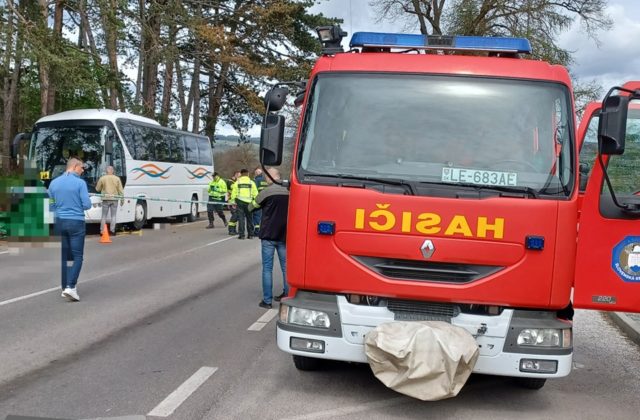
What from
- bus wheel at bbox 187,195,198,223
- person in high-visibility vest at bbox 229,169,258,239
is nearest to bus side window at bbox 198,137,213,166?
bus wheel at bbox 187,195,198,223

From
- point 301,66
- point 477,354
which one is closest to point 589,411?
point 477,354

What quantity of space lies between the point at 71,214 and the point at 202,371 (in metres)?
3.97

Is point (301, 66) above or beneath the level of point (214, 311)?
above

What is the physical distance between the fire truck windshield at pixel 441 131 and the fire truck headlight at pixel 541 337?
3.34ft

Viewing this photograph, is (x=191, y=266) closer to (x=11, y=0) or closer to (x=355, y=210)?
(x=355, y=210)

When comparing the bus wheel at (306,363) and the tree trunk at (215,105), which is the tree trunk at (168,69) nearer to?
the tree trunk at (215,105)

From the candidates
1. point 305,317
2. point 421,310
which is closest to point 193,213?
point 305,317

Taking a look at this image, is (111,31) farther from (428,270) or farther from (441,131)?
(428,270)

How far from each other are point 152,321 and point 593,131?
5.17m

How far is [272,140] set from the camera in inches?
214

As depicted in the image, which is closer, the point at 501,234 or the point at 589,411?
the point at 501,234

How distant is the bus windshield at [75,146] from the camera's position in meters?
19.7

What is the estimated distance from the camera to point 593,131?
575cm

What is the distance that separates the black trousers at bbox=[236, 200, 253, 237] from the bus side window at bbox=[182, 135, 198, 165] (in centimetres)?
879
